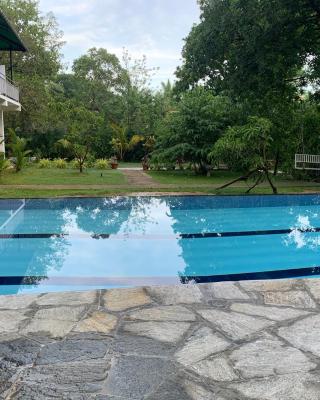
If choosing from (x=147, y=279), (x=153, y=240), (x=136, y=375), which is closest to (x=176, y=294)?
(x=136, y=375)

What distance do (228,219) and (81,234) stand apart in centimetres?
320

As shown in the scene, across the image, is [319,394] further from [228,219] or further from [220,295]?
[228,219]

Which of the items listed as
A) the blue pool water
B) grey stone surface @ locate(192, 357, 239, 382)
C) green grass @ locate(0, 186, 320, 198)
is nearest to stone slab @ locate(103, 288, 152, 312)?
grey stone surface @ locate(192, 357, 239, 382)

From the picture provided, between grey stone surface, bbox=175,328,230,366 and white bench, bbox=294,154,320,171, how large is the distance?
12.3m

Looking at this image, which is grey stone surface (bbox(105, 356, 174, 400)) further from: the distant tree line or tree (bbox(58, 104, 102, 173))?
tree (bbox(58, 104, 102, 173))

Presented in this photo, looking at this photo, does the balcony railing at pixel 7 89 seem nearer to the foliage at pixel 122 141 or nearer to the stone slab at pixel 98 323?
the foliage at pixel 122 141

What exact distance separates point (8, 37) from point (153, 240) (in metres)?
15.4

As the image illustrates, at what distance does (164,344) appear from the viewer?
2875 mm

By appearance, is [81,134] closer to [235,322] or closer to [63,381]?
[235,322]

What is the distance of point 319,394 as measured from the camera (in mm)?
2285

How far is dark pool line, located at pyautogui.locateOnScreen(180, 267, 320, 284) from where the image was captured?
5.48 metres

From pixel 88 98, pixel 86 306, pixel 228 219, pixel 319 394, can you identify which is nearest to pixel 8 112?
pixel 88 98

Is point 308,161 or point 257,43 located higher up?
point 257,43

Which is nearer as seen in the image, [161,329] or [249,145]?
[161,329]
